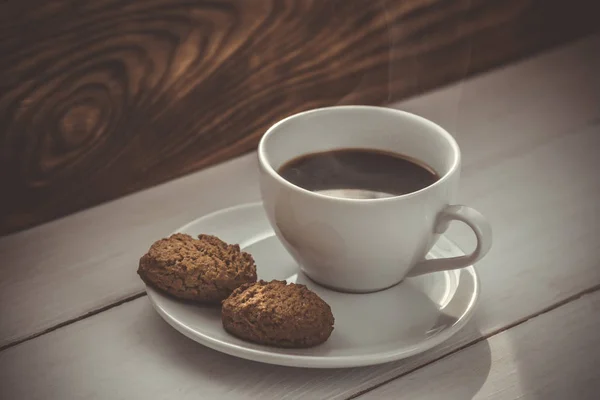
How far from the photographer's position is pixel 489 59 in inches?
45.2

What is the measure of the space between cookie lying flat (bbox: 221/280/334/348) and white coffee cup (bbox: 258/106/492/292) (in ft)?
0.17

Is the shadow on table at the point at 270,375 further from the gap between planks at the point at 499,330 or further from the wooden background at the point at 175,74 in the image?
the wooden background at the point at 175,74

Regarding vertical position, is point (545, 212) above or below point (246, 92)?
below

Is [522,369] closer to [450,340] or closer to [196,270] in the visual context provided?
[450,340]

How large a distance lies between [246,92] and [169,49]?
0.12 meters

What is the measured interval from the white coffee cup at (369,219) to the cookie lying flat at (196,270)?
0.05 metres

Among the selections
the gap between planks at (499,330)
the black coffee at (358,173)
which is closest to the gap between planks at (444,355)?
the gap between planks at (499,330)

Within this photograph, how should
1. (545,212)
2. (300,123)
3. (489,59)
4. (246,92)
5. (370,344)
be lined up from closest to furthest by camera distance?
(370,344) → (300,123) → (545,212) → (246,92) → (489,59)

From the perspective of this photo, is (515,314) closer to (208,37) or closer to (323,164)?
Answer: (323,164)

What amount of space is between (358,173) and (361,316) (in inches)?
5.4

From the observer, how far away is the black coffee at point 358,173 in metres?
0.73

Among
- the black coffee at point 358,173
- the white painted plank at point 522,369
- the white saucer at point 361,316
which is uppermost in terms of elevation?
the black coffee at point 358,173

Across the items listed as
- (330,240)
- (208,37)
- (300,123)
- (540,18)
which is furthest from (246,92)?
(540,18)

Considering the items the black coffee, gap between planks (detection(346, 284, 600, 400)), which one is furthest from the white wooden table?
the black coffee
